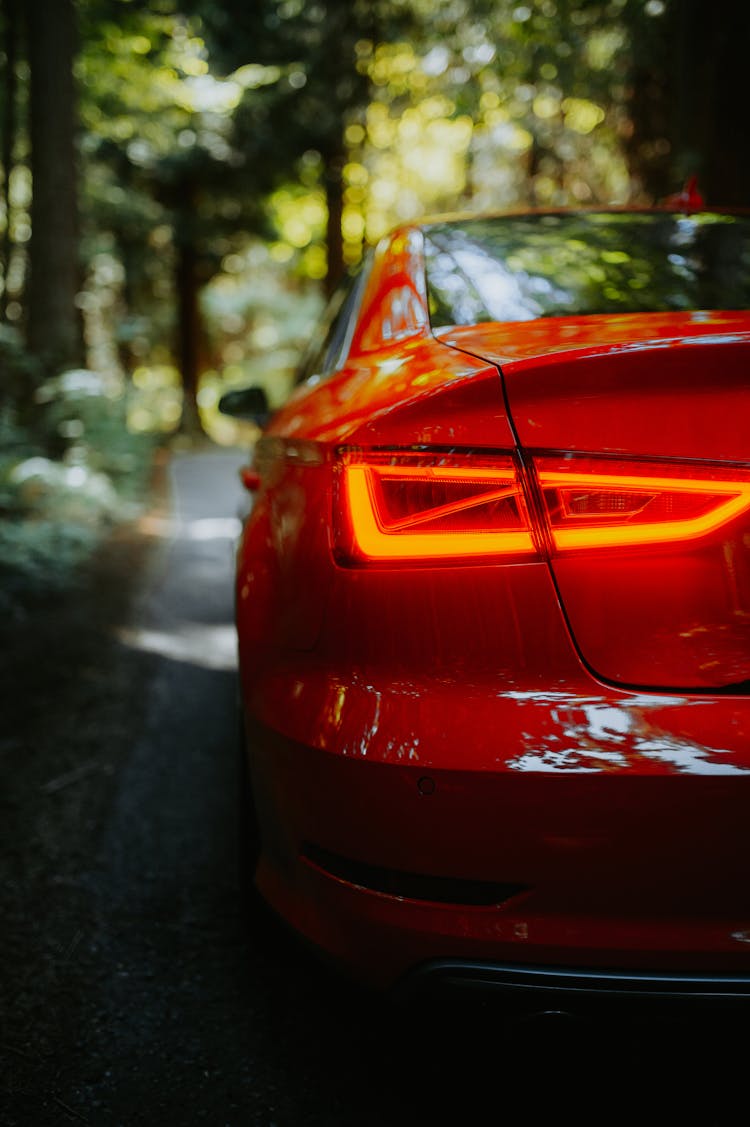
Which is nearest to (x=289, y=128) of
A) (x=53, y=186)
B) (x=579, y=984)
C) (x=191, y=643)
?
(x=53, y=186)

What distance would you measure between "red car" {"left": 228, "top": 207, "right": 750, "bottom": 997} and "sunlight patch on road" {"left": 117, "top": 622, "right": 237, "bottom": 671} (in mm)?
3211

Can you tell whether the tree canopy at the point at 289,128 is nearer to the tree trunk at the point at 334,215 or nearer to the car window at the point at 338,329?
the tree trunk at the point at 334,215

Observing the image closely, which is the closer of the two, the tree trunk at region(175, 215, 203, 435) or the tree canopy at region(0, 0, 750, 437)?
the tree canopy at region(0, 0, 750, 437)

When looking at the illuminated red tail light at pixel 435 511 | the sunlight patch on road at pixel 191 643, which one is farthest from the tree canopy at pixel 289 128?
the illuminated red tail light at pixel 435 511

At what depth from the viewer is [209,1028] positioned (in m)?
2.03

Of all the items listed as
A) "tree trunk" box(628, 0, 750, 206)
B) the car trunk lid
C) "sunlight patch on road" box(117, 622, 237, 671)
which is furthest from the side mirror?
"tree trunk" box(628, 0, 750, 206)

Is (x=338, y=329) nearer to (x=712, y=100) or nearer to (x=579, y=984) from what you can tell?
(x=579, y=984)

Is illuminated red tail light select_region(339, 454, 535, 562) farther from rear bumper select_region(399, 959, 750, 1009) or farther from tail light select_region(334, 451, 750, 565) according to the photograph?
rear bumper select_region(399, 959, 750, 1009)

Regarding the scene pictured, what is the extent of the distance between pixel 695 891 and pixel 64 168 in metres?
10.3

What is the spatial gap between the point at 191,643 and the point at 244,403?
1.95 meters

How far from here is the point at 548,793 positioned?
52.6 inches

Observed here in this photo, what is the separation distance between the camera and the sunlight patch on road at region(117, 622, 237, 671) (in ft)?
15.6

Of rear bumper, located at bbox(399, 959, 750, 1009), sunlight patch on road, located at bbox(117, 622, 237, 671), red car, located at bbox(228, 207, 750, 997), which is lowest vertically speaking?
sunlight patch on road, located at bbox(117, 622, 237, 671)

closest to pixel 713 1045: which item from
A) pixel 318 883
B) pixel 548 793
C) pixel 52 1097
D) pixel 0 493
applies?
pixel 548 793
